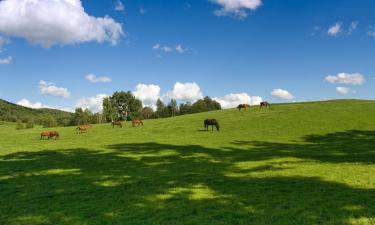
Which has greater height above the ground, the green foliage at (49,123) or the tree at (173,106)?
the tree at (173,106)

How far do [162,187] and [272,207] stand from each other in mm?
6361

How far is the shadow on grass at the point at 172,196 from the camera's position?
1288cm

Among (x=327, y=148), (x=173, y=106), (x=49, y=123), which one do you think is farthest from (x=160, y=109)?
(x=327, y=148)

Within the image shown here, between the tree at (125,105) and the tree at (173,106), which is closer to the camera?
the tree at (125,105)

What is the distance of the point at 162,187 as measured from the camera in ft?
59.9

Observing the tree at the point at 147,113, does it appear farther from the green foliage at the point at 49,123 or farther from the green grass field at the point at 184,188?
the green grass field at the point at 184,188

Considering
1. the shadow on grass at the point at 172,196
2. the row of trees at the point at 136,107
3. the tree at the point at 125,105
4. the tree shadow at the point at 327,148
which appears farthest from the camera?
the tree at the point at 125,105

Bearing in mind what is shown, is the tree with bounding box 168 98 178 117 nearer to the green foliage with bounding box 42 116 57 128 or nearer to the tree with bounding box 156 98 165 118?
the tree with bounding box 156 98 165 118

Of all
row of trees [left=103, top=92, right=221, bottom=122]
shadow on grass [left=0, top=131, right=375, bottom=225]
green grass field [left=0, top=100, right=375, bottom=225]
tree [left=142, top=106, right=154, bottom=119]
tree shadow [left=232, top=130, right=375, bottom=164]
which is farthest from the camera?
tree [left=142, top=106, right=154, bottom=119]

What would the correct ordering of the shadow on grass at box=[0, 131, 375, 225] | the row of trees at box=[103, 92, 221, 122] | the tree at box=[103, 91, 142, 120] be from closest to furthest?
the shadow on grass at box=[0, 131, 375, 225] < the row of trees at box=[103, 92, 221, 122] < the tree at box=[103, 91, 142, 120]

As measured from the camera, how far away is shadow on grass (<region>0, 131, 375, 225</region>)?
12.9 meters

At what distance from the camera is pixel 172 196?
A: 53.6 feet

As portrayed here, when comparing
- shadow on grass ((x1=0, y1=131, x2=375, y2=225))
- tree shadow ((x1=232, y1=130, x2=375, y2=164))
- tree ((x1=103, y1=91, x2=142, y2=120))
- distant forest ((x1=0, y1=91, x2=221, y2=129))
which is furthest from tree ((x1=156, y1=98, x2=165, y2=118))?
shadow on grass ((x1=0, y1=131, x2=375, y2=225))

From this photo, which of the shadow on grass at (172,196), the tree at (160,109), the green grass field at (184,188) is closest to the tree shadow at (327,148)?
the green grass field at (184,188)
